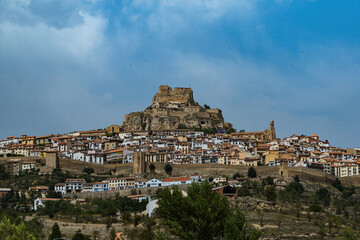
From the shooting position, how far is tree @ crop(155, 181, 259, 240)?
68.2 feet

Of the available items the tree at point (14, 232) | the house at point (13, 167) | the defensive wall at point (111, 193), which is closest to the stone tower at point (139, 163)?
the defensive wall at point (111, 193)

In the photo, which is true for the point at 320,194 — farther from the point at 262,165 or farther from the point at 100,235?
the point at 100,235

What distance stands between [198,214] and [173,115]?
177 feet

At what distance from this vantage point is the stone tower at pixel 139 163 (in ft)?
179

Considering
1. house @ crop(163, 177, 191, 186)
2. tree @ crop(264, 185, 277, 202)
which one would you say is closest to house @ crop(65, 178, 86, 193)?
house @ crop(163, 177, 191, 186)

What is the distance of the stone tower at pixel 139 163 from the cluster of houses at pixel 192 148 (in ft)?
7.40

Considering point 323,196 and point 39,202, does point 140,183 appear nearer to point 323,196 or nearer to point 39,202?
point 39,202

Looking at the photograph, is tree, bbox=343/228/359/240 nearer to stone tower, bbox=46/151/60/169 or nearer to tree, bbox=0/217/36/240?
tree, bbox=0/217/36/240

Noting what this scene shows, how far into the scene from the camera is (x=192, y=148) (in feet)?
208

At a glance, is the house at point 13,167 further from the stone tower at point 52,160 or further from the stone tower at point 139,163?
the stone tower at point 139,163

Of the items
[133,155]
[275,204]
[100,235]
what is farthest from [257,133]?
[100,235]

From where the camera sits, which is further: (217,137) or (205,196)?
(217,137)

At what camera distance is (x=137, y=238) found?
37.1 metres

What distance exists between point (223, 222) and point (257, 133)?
51.8 metres
